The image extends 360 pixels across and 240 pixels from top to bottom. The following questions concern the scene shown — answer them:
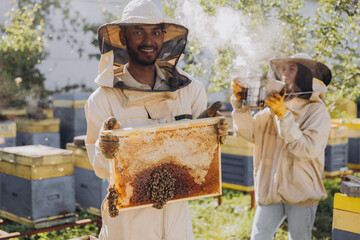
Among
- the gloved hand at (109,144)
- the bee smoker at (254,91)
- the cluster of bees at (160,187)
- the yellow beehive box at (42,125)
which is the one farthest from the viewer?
the yellow beehive box at (42,125)

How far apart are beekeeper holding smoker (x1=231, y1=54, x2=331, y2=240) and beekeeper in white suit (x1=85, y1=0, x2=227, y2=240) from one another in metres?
0.93

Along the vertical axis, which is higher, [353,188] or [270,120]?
[270,120]

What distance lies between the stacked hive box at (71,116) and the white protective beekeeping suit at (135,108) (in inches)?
158

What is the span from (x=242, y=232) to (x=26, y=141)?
345 cm

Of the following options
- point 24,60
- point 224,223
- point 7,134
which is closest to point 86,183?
point 7,134

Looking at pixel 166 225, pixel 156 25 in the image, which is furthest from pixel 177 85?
pixel 166 225

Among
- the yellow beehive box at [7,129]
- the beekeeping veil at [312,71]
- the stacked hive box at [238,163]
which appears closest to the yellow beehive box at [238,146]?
the stacked hive box at [238,163]

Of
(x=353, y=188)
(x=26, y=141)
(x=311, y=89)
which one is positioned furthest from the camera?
(x=26, y=141)

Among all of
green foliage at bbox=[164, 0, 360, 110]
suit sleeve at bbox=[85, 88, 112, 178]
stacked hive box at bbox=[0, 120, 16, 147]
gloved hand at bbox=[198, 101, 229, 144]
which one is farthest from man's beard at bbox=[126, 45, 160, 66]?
stacked hive box at bbox=[0, 120, 16, 147]

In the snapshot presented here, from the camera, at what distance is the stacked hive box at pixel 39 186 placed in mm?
3625

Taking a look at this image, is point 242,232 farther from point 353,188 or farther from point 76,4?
point 76,4

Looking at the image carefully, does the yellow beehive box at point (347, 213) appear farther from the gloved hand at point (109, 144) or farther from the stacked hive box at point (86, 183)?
the stacked hive box at point (86, 183)

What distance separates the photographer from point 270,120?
306cm

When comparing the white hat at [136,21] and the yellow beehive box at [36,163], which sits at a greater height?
the white hat at [136,21]
